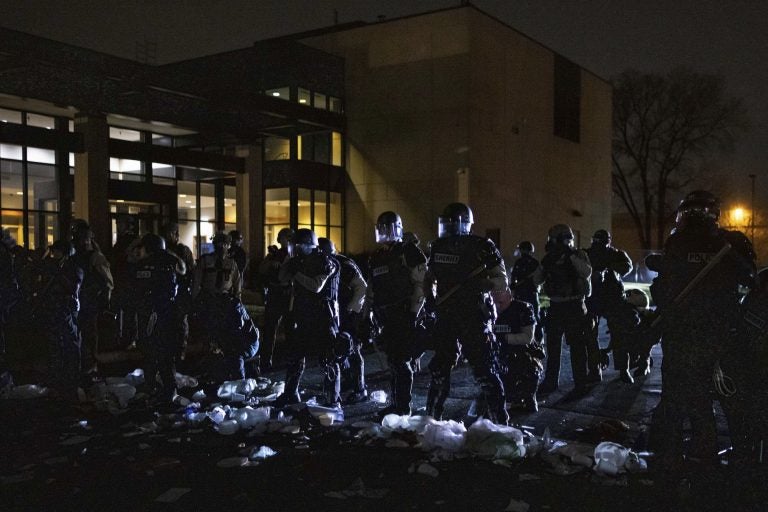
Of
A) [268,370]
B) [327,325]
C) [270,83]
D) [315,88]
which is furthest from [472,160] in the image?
[327,325]

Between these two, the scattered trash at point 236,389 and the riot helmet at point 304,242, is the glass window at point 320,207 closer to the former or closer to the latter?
the scattered trash at point 236,389

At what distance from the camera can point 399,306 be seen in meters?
7.23

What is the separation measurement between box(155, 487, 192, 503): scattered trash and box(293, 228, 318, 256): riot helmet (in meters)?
3.40

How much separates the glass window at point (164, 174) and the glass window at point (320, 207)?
6.16 m

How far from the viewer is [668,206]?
52.9m

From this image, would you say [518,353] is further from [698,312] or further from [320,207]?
[320,207]

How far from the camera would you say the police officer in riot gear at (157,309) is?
802cm

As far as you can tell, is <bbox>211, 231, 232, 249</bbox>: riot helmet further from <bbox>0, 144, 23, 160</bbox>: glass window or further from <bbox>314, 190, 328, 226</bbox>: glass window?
<bbox>314, 190, 328, 226</bbox>: glass window

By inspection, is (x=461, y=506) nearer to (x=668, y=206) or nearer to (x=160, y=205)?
(x=160, y=205)

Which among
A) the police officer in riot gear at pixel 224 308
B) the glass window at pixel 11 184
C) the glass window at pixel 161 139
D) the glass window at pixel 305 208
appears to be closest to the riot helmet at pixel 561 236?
the police officer in riot gear at pixel 224 308

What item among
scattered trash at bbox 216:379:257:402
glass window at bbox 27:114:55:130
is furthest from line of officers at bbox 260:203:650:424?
glass window at bbox 27:114:55:130

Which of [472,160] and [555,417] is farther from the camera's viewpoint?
[472,160]

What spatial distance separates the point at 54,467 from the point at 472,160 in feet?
79.5

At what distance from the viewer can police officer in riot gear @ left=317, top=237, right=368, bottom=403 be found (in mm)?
8422
